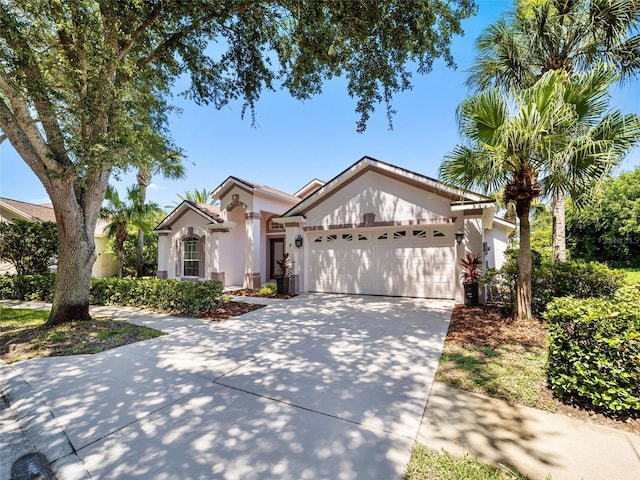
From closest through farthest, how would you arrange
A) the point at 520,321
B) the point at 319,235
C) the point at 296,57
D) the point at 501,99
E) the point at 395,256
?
the point at 501,99 < the point at 520,321 < the point at 296,57 < the point at 395,256 < the point at 319,235

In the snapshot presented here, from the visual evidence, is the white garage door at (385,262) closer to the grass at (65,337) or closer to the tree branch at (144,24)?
the grass at (65,337)


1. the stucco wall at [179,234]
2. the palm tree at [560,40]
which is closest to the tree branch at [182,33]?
the palm tree at [560,40]

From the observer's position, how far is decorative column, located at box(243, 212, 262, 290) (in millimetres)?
13578

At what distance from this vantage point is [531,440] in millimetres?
2795

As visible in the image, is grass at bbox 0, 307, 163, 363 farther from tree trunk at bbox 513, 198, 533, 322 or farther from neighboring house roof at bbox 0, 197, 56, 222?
neighboring house roof at bbox 0, 197, 56, 222

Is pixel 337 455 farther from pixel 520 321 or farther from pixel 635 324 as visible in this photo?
pixel 520 321

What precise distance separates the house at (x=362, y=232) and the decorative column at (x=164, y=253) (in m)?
1.83

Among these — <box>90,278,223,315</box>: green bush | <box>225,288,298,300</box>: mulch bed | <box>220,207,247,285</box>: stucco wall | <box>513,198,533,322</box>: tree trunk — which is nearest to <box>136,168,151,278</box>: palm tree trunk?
<box>220,207,247,285</box>: stucco wall

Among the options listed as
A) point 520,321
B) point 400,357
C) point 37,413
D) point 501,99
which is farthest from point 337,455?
point 501,99

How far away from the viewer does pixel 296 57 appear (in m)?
7.97

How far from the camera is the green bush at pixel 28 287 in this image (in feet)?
38.0

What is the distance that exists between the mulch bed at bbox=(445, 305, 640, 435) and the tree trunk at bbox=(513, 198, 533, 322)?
26 centimetres

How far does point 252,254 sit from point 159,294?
500 cm

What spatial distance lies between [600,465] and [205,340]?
5.96 m
